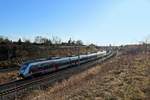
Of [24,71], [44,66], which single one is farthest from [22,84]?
[44,66]

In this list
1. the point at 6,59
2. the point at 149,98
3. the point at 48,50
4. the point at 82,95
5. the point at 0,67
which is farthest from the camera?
the point at 48,50

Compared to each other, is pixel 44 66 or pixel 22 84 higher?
pixel 44 66

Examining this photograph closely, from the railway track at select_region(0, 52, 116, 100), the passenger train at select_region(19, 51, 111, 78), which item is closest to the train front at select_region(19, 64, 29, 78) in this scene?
the passenger train at select_region(19, 51, 111, 78)

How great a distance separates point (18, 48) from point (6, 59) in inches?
291

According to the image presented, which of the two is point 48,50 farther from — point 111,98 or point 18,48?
point 111,98

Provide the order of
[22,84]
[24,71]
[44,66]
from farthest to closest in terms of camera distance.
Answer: [44,66] → [24,71] → [22,84]

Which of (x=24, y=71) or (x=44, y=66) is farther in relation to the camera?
(x=44, y=66)

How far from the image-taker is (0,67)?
166ft

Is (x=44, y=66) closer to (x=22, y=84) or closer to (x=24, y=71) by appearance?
(x=24, y=71)

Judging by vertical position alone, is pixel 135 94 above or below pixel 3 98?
above

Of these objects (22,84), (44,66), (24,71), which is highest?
(44,66)

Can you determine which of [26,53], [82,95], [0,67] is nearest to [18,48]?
[26,53]

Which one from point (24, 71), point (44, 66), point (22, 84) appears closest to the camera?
point (22, 84)

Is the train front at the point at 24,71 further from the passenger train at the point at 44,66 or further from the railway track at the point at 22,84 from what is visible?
the railway track at the point at 22,84
